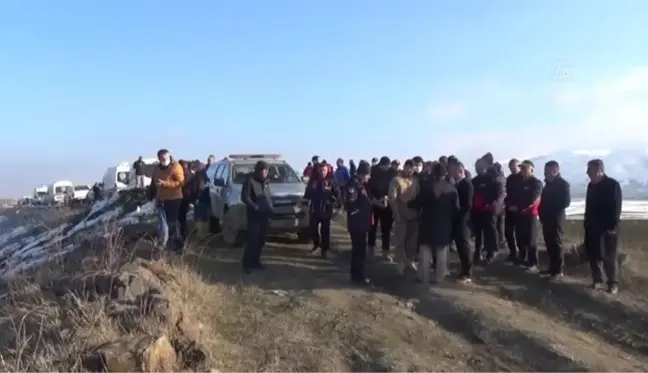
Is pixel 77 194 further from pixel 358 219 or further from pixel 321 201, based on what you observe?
pixel 358 219

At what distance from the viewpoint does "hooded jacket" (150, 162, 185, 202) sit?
10.9 meters

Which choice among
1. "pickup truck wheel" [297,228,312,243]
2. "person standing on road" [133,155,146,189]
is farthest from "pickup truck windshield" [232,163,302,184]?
"person standing on road" [133,155,146,189]

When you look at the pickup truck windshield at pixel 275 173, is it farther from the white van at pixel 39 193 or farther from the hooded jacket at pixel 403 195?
the white van at pixel 39 193

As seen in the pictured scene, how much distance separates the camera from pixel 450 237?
974cm

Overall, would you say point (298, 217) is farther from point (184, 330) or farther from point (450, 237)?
point (184, 330)

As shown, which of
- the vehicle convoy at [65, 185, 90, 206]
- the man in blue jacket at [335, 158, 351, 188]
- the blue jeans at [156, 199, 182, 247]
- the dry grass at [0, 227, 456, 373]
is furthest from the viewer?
the vehicle convoy at [65, 185, 90, 206]

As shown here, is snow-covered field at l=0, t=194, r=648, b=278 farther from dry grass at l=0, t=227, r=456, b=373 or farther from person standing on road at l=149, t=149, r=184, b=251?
dry grass at l=0, t=227, r=456, b=373

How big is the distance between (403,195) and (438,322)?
→ 2.41 m

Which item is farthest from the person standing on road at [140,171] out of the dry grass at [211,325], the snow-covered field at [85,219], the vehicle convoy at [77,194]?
the dry grass at [211,325]

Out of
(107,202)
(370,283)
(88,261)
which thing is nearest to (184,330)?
(88,261)

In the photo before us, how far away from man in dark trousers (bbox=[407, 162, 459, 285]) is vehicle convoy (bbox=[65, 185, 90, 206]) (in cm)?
3403

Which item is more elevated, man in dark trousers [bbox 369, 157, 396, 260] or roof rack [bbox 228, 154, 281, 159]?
roof rack [bbox 228, 154, 281, 159]

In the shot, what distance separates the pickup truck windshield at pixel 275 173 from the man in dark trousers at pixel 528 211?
466cm

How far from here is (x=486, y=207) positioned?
10750 millimetres
